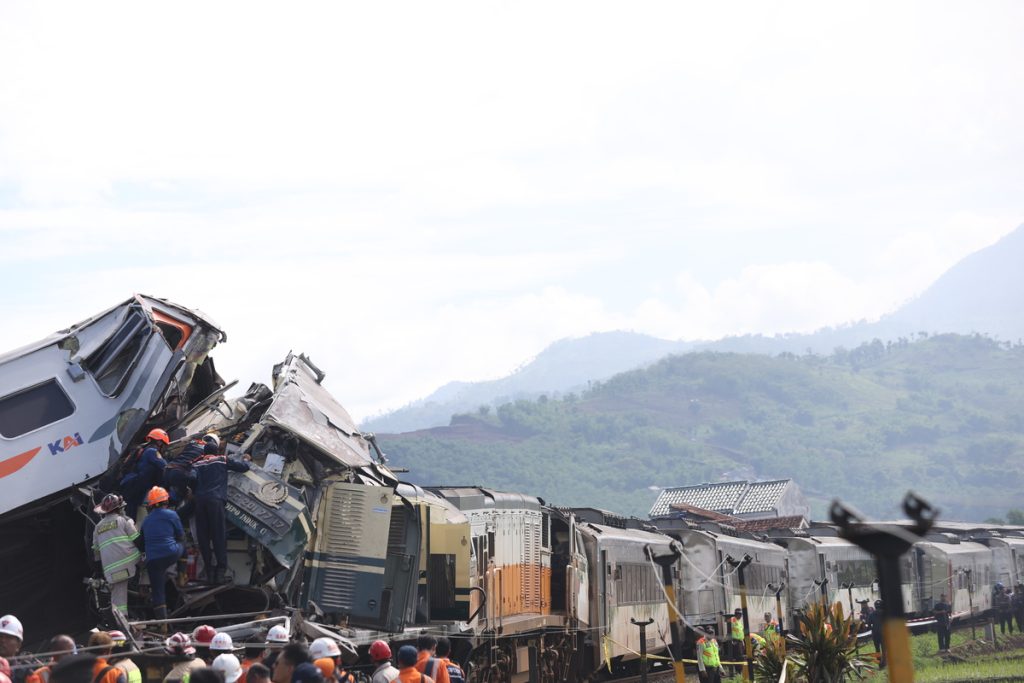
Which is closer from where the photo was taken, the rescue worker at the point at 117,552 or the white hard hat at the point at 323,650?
the white hard hat at the point at 323,650

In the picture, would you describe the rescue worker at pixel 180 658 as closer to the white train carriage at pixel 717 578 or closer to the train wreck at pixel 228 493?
the train wreck at pixel 228 493

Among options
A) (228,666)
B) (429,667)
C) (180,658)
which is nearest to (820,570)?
(429,667)

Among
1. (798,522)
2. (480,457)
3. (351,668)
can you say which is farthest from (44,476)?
(480,457)

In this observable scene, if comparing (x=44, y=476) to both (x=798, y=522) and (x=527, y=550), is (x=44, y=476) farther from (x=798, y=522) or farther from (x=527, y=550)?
(x=798, y=522)

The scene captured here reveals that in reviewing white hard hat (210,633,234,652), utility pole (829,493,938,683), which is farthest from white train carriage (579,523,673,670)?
utility pole (829,493,938,683)

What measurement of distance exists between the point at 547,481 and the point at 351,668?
591ft

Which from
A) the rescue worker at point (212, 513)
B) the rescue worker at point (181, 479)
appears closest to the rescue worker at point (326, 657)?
the rescue worker at point (212, 513)

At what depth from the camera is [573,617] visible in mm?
24938

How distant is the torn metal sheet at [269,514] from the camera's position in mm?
14711

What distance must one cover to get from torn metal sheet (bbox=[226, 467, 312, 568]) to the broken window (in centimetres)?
208

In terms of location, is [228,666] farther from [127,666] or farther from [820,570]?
[820,570]

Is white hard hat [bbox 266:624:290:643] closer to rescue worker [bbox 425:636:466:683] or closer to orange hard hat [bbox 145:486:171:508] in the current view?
rescue worker [bbox 425:636:466:683]

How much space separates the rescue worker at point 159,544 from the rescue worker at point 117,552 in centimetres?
15

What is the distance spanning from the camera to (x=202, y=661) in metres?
10.8
